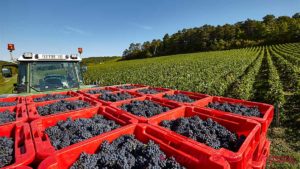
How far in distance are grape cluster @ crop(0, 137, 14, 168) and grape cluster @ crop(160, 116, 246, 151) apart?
1595 millimetres

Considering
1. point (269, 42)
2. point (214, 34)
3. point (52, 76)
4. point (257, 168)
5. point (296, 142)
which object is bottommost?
point (296, 142)

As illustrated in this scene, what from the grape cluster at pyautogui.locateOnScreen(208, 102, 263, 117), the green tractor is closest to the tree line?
the green tractor

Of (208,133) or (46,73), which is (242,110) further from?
(46,73)

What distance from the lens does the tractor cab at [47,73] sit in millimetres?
4605

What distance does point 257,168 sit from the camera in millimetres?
1797

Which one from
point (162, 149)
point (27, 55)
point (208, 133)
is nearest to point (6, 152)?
point (162, 149)

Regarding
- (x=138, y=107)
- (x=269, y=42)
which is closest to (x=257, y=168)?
(x=138, y=107)

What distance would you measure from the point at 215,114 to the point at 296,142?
413 centimetres

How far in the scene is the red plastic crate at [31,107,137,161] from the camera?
1.39 metres

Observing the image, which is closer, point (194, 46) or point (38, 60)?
point (38, 60)

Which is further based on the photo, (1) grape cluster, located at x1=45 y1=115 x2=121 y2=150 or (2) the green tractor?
(2) the green tractor

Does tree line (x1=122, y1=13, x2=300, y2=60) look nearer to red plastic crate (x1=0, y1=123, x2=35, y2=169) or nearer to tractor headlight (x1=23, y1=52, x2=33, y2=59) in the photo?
tractor headlight (x1=23, y1=52, x2=33, y2=59)

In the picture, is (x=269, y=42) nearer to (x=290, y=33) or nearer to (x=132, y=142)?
(x=290, y=33)

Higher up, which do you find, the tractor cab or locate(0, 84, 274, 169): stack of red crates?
the tractor cab
